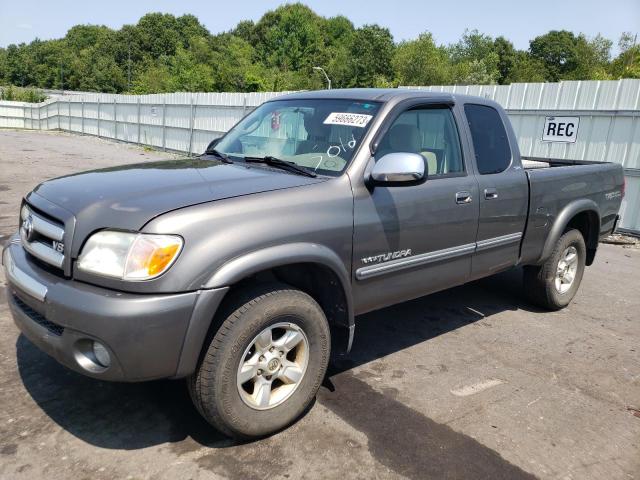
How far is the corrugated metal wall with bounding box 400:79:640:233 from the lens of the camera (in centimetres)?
871

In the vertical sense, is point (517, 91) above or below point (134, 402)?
above

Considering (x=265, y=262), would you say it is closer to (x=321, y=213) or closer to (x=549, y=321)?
(x=321, y=213)

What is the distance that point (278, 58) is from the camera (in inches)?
3406

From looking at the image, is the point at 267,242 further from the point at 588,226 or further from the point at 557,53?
the point at 557,53

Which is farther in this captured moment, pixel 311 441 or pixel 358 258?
pixel 358 258

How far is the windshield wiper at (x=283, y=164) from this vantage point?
10.5 feet

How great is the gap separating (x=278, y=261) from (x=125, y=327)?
782 mm

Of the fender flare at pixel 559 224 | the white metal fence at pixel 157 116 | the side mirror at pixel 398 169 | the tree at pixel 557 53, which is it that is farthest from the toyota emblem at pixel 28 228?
the tree at pixel 557 53

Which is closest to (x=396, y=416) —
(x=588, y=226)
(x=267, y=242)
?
(x=267, y=242)

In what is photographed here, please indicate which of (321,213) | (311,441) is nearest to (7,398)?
(311,441)

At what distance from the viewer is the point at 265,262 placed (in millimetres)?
2613

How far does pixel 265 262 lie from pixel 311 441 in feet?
3.39

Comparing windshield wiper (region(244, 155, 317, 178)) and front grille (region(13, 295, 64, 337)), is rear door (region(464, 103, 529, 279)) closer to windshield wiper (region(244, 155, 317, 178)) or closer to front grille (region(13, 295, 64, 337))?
windshield wiper (region(244, 155, 317, 178))

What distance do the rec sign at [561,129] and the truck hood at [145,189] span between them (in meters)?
7.90
